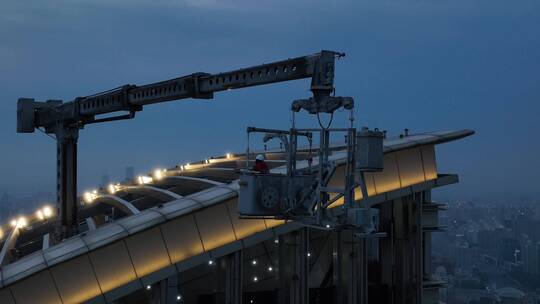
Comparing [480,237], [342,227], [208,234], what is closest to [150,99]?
[208,234]

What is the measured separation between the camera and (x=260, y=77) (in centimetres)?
2191

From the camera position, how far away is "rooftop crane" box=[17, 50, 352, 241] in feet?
63.5

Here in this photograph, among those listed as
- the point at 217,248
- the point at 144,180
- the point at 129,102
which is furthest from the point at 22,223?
the point at 217,248

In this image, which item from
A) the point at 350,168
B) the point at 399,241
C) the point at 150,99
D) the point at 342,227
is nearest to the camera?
the point at 342,227

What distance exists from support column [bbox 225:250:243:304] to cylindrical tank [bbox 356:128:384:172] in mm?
9441

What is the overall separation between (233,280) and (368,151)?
10.2 m

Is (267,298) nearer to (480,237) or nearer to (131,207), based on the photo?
(131,207)

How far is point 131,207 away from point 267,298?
8640 mm

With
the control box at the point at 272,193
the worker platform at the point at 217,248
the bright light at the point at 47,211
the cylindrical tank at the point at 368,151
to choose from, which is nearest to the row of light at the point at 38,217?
the bright light at the point at 47,211

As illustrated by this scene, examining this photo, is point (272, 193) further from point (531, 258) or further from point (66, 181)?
point (531, 258)

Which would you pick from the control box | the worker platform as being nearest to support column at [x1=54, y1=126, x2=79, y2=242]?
the worker platform

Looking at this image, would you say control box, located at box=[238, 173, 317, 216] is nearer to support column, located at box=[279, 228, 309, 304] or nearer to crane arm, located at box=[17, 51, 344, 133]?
crane arm, located at box=[17, 51, 344, 133]

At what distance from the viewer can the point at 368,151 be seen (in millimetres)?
17750

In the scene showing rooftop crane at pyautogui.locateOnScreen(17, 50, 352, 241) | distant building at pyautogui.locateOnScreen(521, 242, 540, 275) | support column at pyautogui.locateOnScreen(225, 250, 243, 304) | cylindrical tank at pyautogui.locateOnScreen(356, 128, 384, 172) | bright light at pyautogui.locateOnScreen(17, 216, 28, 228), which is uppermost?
rooftop crane at pyautogui.locateOnScreen(17, 50, 352, 241)
